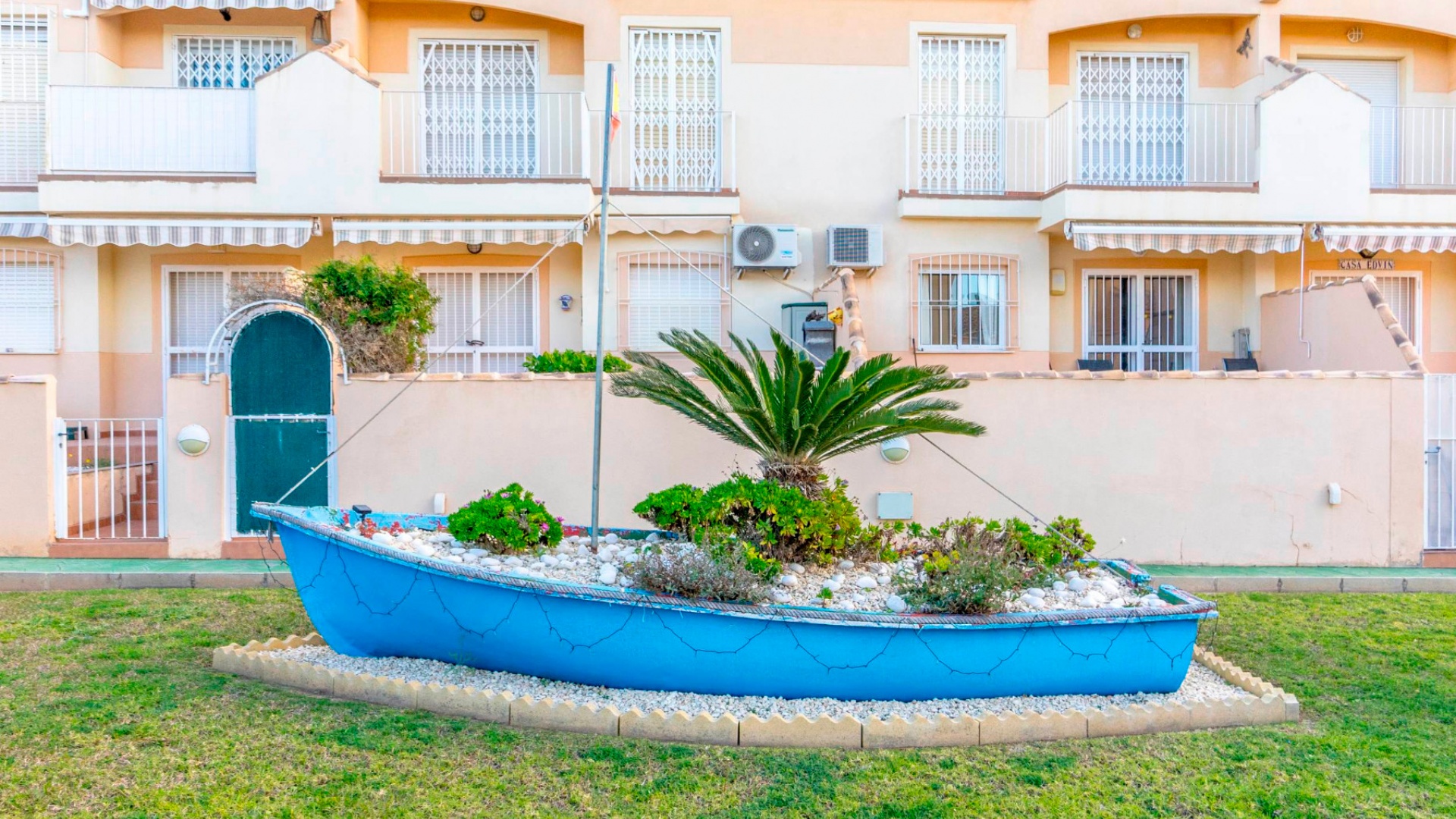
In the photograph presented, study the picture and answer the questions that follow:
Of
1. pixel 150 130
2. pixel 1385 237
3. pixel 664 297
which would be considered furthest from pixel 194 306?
pixel 1385 237

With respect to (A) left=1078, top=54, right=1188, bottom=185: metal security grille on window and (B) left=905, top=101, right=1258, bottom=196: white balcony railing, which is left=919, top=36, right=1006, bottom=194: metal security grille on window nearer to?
(B) left=905, top=101, right=1258, bottom=196: white balcony railing

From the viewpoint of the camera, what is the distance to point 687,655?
6.39 metres

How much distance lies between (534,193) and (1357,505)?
10.6 metres

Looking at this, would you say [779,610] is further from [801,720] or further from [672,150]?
[672,150]

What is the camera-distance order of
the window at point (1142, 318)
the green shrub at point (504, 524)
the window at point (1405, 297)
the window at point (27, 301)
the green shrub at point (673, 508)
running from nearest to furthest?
the green shrub at point (504, 524) → the green shrub at point (673, 508) → the window at point (27, 301) → the window at point (1142, 318) → the window at point (1405, 297)

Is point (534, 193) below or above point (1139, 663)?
above

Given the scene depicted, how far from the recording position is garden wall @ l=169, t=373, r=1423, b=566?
11.4 m

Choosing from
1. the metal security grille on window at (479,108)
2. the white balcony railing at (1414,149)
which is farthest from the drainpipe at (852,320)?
the white balcony railing at (1414,149)

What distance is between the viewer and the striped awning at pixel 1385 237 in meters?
15.6

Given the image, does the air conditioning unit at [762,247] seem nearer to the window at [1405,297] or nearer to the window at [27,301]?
the window at [1405,297]

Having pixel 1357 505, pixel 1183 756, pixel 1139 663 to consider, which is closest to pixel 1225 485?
pixel 1357 505

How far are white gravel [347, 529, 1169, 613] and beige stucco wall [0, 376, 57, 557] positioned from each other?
16.7 feet

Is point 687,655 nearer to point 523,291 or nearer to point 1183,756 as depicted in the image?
point 1183,756

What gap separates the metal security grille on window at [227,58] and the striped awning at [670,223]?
5638mm
